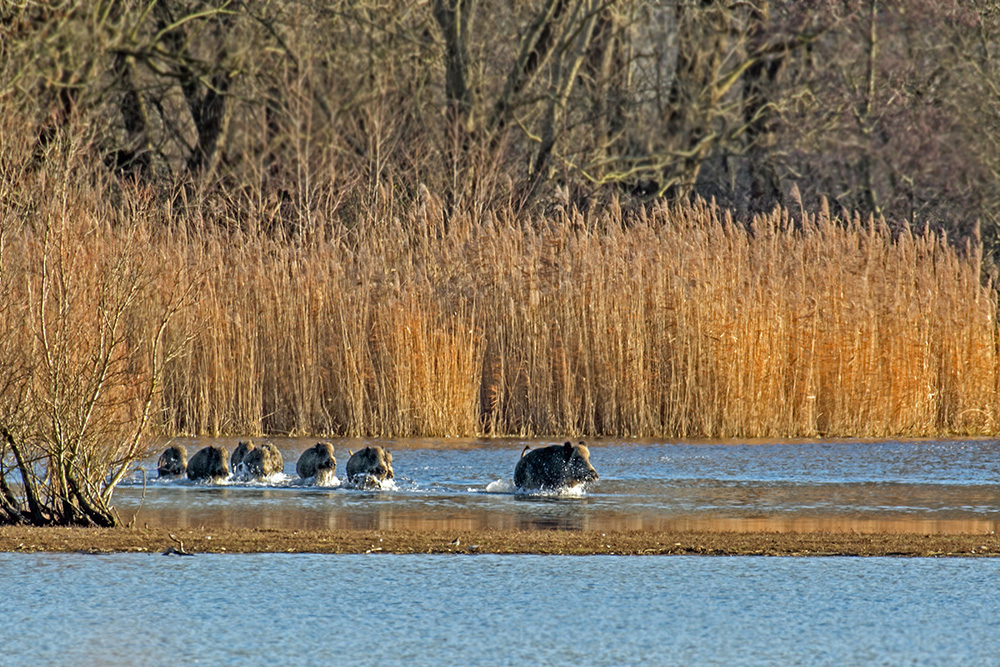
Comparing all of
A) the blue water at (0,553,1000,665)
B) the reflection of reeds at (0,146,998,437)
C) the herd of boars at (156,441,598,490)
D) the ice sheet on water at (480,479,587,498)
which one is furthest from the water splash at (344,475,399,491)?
the reflection of reeds at (0,146,998,437)

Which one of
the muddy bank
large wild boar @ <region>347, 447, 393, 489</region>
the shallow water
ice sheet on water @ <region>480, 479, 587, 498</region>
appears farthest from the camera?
large wild boar @ <region>347, 447, 393, 489</region>

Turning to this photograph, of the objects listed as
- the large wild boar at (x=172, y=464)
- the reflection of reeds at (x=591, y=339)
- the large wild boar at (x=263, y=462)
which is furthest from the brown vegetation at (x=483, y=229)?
the large wild boar at (x=263, y=462)

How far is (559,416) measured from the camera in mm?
11414

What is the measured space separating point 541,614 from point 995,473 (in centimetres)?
557

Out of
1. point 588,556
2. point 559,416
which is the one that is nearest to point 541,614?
point 588,556

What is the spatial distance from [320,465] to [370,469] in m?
0.41

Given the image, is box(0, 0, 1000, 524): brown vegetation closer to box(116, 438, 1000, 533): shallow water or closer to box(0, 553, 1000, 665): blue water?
box(116, 438, 1000, 533): shallow water

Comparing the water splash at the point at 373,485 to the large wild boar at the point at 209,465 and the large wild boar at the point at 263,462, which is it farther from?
the large wild boar at the point at 209,465

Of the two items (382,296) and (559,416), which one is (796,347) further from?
(382,296)

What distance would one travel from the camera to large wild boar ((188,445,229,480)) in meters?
8.57

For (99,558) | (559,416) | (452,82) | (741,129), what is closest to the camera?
(99,558)

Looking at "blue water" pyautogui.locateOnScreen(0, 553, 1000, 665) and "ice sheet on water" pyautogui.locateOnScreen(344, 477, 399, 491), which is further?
"ice sheet on water" pyautogui.locateOnScreen(344, 477, 399, 491)

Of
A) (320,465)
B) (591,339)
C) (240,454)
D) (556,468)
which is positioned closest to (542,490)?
(556,468)

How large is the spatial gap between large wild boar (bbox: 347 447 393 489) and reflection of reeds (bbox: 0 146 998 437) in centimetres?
287
